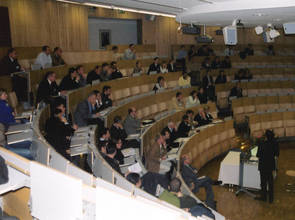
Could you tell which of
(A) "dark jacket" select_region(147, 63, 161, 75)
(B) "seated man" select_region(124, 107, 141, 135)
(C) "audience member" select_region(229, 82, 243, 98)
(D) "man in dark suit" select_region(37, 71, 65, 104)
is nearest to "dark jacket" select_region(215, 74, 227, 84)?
(C) "audience member" select_region(229, 82, 243, 98)

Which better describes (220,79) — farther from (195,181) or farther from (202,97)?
(195,181)

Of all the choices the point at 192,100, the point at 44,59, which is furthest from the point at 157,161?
the point at 192,100

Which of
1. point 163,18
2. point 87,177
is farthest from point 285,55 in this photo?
point 87,177

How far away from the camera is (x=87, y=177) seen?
253 centimetres

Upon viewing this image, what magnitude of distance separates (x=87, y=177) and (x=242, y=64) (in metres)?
11.9

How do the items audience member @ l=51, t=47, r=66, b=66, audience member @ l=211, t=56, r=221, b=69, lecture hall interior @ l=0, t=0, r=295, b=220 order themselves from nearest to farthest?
1. lecture hall interior @ l=0, t=0, r=295, b=220
2. audience member @ l=51, t=47, r=66, b=66
3. audience member @ l=211, t=56, r=221, b=69

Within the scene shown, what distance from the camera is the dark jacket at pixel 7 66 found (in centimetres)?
629

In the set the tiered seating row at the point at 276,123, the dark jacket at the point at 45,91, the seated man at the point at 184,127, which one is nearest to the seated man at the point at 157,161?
the seated man at the point at 184,127

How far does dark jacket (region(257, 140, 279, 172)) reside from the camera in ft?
20.4

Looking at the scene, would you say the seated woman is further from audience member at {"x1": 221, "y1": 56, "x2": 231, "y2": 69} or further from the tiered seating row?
audience member at {"x1": 221, "y1": 56, "x2": 231, "y2": 69}

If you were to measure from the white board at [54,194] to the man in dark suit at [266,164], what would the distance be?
4.86 metres

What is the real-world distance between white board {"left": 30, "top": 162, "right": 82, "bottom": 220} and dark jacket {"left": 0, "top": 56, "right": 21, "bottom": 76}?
455 centimetres

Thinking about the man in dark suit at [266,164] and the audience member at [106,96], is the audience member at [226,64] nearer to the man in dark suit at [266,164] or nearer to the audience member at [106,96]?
the man in dark suit at [266,164]

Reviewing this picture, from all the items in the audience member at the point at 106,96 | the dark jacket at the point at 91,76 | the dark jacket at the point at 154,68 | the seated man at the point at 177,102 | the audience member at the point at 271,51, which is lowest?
the seated man at the point at 177,102
